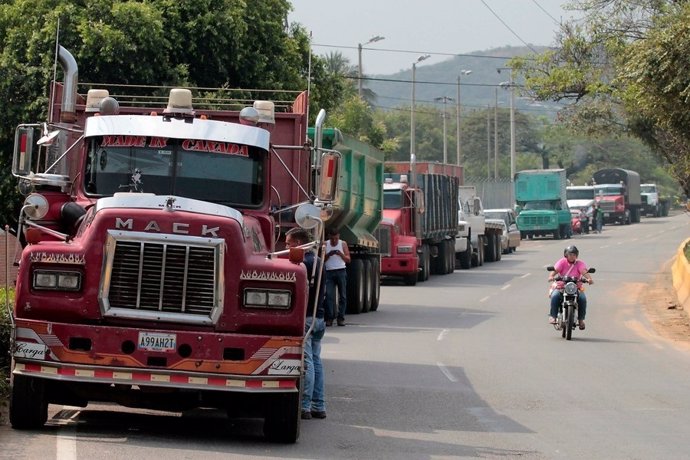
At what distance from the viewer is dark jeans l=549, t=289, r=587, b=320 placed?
72.2 feet

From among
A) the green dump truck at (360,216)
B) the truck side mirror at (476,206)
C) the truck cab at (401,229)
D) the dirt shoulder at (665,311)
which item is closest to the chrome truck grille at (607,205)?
the truck side mirror at (476,206)

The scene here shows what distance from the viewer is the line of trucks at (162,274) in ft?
35.7

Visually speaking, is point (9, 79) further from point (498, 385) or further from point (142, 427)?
point (142, 427)

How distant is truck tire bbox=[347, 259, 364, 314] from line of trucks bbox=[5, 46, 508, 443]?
13.5 m

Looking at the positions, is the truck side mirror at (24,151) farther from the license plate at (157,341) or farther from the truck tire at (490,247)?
the truck tire at (490,247)

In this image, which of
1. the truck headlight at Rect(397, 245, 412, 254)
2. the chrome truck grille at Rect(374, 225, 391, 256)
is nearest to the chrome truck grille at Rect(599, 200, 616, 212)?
the truck headlight at Rect(397, 245, 412, 254)

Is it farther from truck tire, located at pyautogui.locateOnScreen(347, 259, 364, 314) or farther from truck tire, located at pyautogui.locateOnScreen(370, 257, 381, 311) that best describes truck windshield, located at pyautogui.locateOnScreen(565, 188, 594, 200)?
truck tire, located at pyautogui.locateOnScreen(347, 259, 364, 314)

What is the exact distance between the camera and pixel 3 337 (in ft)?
44.0

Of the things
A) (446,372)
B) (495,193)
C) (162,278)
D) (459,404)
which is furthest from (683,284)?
(495,193)

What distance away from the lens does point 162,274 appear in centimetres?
1095

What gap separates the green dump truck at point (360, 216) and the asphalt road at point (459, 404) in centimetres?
63

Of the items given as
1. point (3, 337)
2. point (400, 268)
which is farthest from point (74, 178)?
point (400, 268)

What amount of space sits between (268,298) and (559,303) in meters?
12.2

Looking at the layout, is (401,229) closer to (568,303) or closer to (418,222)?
(418,222)
